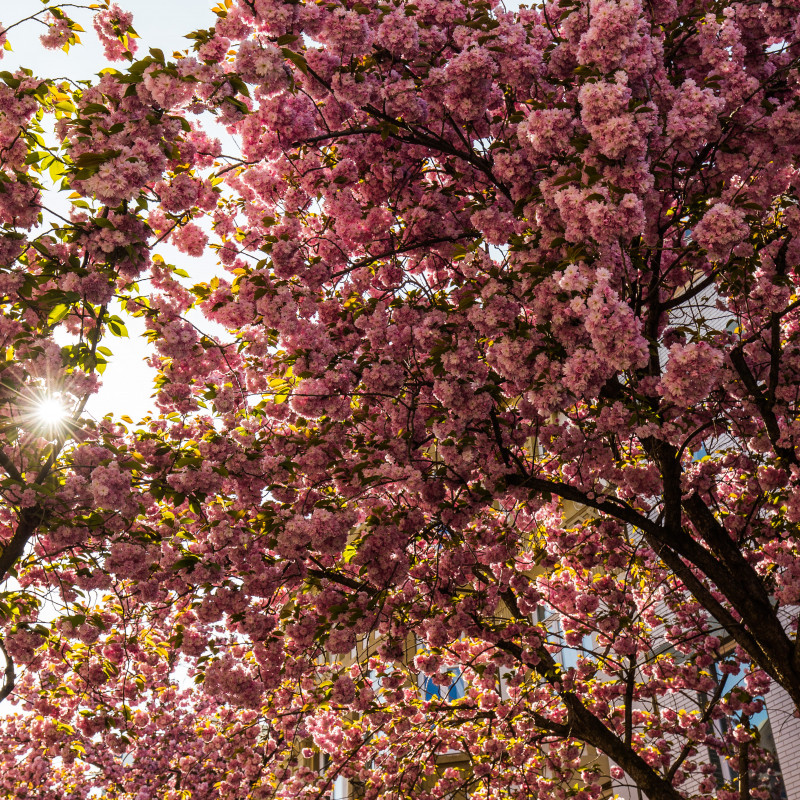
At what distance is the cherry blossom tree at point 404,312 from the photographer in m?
5.89

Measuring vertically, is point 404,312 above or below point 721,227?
above

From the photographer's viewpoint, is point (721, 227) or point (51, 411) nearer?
point (721, 227)

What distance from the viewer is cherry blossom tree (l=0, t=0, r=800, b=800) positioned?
19.3ft

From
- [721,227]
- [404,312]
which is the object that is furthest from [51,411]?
[721,227]

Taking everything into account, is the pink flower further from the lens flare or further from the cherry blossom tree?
the lens flare

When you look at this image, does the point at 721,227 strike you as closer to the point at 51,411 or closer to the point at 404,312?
the point at 404,312

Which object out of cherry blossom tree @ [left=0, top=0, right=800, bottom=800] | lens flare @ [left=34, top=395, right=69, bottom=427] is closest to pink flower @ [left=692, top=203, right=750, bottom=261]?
cherry blossom tree @ [left=0, top=0, right=800, bottom=800]

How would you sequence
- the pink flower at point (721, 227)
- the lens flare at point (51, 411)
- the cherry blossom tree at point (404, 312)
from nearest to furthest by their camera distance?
the pink flower at point (721, 227)
the cherry blossom tree at point (404, 312)
the lens flare at point (51, 411)

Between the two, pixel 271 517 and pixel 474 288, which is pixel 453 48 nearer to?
pixel 474 288

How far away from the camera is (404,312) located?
23.3ft

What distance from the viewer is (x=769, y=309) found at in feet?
21.7

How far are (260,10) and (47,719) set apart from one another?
10308 mm

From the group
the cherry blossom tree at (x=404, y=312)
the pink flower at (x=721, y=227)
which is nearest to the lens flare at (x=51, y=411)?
the cherry blossom tree at (x=404, y=312)

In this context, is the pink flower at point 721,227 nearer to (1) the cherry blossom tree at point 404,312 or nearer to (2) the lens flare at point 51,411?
(1) the cherry blossom tree at point 404,312
